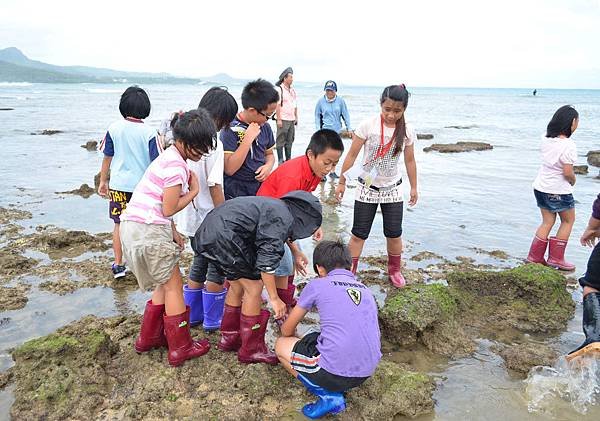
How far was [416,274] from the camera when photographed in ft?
15.9

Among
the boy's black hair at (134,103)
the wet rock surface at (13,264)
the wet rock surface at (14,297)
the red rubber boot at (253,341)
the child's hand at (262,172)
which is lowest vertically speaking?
the wet rock surface at (14,297)

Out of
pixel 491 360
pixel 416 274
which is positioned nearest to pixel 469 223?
pixel 416 274

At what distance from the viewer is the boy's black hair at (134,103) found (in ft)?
13.1

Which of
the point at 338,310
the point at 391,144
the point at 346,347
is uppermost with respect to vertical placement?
the point at 391,144

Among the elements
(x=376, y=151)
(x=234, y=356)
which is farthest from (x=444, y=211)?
(x=234, y=356)

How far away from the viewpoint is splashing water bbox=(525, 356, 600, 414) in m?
2.87

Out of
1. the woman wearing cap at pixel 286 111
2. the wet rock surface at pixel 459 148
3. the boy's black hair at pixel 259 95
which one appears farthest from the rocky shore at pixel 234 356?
the wet rock surface at pixel 459 148

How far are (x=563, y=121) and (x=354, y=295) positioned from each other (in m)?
3.58

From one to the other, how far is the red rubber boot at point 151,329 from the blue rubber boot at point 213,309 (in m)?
0.43

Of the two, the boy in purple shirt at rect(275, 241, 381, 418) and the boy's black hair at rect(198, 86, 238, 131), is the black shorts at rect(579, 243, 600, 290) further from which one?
the boy's black hair at rect(198, 86, 238, 131)

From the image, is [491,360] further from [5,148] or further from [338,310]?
[5,148]

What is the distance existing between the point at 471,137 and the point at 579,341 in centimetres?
1639

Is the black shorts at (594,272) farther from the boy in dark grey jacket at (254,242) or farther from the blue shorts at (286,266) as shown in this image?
the blue shorts at (286,266)

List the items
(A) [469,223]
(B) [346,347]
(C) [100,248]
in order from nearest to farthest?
(B) [346,347] < (C) [100,248] < (A) [469,223]
